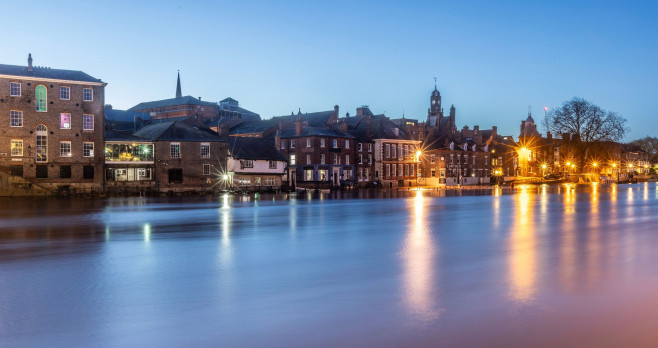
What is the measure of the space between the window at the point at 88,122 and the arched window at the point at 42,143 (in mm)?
3769

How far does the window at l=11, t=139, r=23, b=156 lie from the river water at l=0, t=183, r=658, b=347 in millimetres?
38708

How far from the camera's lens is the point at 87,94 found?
59.9 meters

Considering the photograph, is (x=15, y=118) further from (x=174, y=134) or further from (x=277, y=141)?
(x=277, y=141)

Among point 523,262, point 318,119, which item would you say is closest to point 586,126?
point 318,119

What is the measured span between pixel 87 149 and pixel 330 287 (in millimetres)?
55182

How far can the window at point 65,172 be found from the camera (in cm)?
5815

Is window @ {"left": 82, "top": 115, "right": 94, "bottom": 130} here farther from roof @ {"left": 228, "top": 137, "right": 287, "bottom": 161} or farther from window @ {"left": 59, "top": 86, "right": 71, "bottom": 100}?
roof @ {"left": 228, "top": 137, "right": 287, "bottom": 161}

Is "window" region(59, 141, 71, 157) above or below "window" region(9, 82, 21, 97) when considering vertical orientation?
below

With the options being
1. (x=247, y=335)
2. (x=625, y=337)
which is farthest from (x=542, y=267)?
(x=247, y=335)

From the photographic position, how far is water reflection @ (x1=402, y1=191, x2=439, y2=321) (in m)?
9.69

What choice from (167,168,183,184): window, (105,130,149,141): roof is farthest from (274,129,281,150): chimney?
(105,130,149,141): roof

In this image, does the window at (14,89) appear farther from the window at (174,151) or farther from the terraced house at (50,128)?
the window at (174,151)

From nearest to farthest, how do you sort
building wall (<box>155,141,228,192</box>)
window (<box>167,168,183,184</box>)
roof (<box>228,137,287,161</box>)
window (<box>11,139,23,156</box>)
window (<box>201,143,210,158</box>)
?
window (<box>11,139,23,156</box>) < building wall (<box>155,141,228,192</box>) < window (<box>167,168,183,184</box>) < window (<box>201,143,210,158</box>) < roof (<box>228,137,287,161</box>)

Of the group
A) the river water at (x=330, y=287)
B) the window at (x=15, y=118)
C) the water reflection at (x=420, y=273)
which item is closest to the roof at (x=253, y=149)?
the window at (x=15, y=118)
